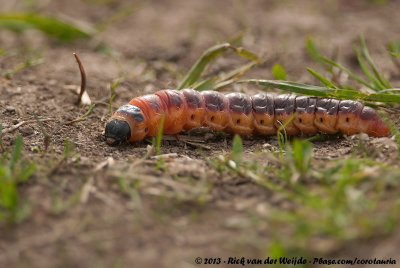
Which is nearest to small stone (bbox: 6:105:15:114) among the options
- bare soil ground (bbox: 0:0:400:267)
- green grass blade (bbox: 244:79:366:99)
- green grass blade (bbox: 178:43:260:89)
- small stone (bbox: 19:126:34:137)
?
bare soil ground (bbox: 0:0:400:267)

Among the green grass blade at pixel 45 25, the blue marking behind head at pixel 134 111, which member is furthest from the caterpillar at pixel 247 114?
the green grass blade at pixel 45 25

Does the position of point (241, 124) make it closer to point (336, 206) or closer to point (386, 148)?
point (386, 148)

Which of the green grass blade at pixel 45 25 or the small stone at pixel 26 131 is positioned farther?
the green grass blade at pixel 45 25

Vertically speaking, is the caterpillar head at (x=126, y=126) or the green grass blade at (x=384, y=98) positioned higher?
the green grass blade at (x=384, y=98)

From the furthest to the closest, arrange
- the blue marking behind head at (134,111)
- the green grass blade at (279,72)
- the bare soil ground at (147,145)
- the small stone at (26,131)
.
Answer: the green grass blade at (279,72) → the blue marking behind head at (134,111) → the small stone at (26,131) → the bare soil ground at (147,145)

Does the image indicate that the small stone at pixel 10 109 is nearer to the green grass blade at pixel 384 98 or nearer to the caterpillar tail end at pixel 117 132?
the caterpillar tail end at pixel 117 132

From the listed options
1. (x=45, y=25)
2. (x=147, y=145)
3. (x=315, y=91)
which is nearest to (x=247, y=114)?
(x=315, y=91)

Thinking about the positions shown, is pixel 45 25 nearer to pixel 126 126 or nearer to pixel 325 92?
pixel 126 126
